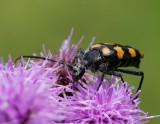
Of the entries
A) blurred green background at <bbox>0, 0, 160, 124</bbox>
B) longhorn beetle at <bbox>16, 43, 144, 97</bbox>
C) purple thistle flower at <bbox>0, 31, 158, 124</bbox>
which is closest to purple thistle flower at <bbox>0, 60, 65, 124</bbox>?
purple thistle flower at <bbox>0, 31, 158, 124</bbox>

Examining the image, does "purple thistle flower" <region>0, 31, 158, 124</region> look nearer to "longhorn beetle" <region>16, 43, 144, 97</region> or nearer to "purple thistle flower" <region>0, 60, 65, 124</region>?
"purple thistle flower" <region>0, 60, 65, 124</region>

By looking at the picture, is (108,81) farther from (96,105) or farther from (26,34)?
(26,34)

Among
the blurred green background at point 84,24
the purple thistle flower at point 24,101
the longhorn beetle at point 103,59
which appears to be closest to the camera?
the purple thistle flower at point 24,101

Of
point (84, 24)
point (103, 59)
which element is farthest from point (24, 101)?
point (84, 24)

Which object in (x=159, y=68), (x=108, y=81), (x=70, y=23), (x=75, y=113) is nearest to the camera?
(x=75, y=113)

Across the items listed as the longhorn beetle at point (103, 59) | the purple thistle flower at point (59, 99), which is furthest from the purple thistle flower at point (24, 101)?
the longhorn beetle at point (103, 59)

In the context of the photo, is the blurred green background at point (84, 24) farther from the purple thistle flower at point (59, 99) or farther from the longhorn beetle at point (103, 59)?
the purple thistle flower at point (59, 99)

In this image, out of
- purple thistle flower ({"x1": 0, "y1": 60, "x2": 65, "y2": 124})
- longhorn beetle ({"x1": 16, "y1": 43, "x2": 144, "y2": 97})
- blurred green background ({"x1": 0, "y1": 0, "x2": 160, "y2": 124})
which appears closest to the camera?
purple thistle flower ({"x1": 0, "y1": 60, "x2": 65, "y2": 124})

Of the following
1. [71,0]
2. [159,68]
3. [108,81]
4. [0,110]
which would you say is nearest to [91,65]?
[108,81]
